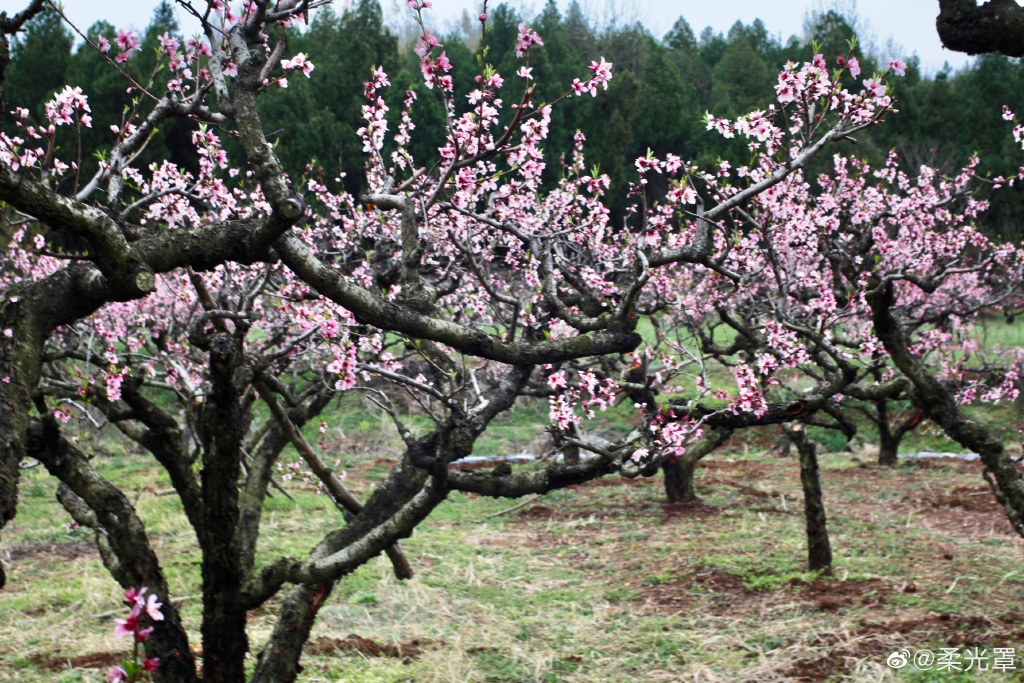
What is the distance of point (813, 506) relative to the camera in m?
7.23

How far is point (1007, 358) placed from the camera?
16219 mm

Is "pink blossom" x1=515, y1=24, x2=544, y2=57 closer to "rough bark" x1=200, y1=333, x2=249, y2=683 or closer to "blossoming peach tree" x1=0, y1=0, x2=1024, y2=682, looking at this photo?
"blossoming peach tree" x1=0, y1=0, x2=1024, y2=682

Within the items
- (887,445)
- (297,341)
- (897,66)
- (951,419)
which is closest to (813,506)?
(951,419)

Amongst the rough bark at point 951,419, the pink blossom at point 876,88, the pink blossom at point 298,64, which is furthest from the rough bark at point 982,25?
the pink blossom at point 298,64

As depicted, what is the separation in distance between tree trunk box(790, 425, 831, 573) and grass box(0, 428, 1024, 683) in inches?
6.9

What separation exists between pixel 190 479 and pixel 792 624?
4.28 meters

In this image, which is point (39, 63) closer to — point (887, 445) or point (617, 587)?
point (617, 587)

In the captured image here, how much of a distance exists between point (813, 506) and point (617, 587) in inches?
72.1

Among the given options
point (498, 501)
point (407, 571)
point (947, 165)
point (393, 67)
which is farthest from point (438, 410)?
point (947, 165)

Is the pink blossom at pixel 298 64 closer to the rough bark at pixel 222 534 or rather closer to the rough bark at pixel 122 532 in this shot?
the rough bark at pixel 222 534

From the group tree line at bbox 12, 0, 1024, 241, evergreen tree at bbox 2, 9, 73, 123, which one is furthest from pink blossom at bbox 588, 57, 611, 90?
evergreen tree at bbox 2, 9, 73, 123

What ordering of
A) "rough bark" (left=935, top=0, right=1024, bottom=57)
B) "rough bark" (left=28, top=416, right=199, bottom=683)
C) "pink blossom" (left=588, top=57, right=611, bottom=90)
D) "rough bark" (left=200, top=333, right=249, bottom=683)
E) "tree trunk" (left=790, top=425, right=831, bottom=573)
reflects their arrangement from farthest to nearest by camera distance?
"tree trunk" (left=790, top=425, right=831, bottom=573), "pink blossom" (left=588, top=57, right=611, bottom=90), "rough bark" (left=28, top=416, right=199, bottom=683), "rough bark" (left=200, top=333, right=249, bottom=683), "rough bark" (left=935, top=0, right=1024, bottom=57)

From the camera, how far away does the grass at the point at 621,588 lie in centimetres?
569

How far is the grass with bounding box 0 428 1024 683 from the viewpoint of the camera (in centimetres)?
569
